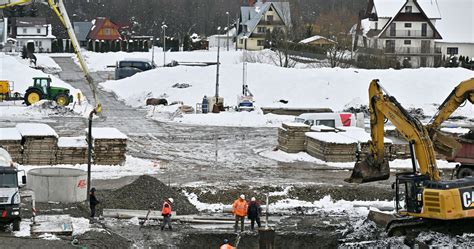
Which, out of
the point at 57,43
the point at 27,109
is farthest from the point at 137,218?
the point at 57,43

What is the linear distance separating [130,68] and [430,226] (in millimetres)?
58596

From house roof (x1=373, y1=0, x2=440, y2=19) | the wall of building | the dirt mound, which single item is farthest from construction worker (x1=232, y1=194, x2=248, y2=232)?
the wall of building

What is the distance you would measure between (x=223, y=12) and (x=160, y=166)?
354ft

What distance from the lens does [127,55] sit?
330ft

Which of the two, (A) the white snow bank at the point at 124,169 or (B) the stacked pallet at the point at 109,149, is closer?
(A) the white snow bank at the point at 124,169

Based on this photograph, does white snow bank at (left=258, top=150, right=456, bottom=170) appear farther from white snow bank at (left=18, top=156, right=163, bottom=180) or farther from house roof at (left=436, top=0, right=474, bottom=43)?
house roof at (left=436, top=0, right=474, bottom=43)

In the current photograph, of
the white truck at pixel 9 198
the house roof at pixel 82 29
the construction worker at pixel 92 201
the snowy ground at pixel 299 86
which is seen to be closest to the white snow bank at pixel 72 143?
the construction worker at pixel 92 201

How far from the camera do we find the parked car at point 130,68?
79875mm

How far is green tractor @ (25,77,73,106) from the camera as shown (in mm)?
58562

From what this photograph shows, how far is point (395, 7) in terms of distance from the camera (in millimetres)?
85125

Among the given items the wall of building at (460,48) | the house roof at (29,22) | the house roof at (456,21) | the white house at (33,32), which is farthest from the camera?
the white house at (33,32)

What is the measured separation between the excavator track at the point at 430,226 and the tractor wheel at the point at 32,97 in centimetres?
3801

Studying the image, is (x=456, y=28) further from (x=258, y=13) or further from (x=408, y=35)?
(x=258, y=13)

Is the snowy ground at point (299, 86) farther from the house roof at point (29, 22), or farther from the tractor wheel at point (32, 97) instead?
the house roof at point (29, 22)
